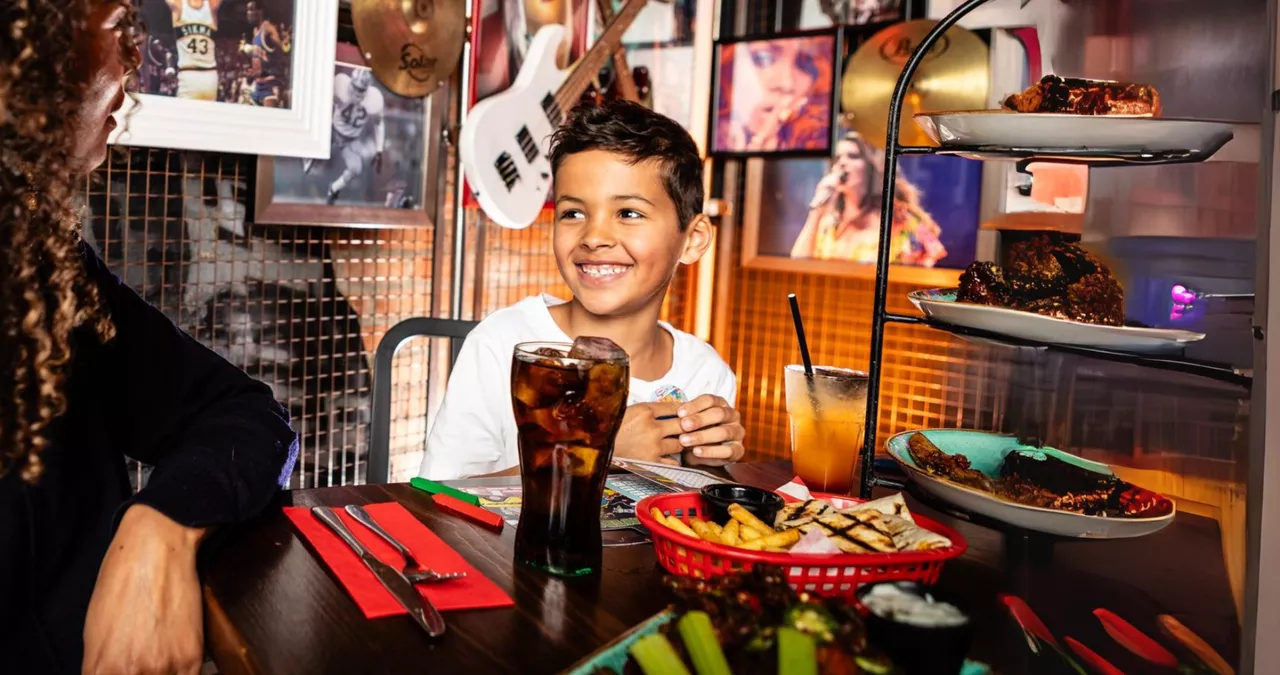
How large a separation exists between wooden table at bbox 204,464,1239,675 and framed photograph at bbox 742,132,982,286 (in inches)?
102

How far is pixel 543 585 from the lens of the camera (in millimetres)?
913

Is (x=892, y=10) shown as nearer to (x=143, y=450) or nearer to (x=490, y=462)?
(x=490, y=462)

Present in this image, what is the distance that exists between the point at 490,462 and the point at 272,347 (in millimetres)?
1111

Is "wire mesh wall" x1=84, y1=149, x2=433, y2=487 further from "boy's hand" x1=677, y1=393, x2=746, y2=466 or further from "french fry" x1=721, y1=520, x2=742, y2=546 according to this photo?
"french fry" x1=721, y1=520, x2=742, y2=546

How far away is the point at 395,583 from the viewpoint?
867mm

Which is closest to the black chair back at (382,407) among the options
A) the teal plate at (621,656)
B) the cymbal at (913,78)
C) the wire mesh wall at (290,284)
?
the wire mesh wall at (290,284)

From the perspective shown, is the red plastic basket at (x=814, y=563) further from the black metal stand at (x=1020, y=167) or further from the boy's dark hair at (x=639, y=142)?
the boy's dark hair at (x=639, y=142)

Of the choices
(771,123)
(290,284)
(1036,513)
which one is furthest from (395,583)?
(771,123)

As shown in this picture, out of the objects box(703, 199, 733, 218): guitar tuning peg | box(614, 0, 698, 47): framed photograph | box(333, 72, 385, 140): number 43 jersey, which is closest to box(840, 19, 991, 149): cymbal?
box(703, 199, 733, 218): guitar tuning peg

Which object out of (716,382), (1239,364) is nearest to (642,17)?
(716,382)

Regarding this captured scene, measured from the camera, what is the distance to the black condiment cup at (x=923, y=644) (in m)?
0.67

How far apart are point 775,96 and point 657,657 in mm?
3440

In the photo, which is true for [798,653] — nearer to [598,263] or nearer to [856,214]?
[598,263]

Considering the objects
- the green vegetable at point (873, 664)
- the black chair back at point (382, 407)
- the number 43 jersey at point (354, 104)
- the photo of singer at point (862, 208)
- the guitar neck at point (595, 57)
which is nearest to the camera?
the green vegetable at point (873, 664)
